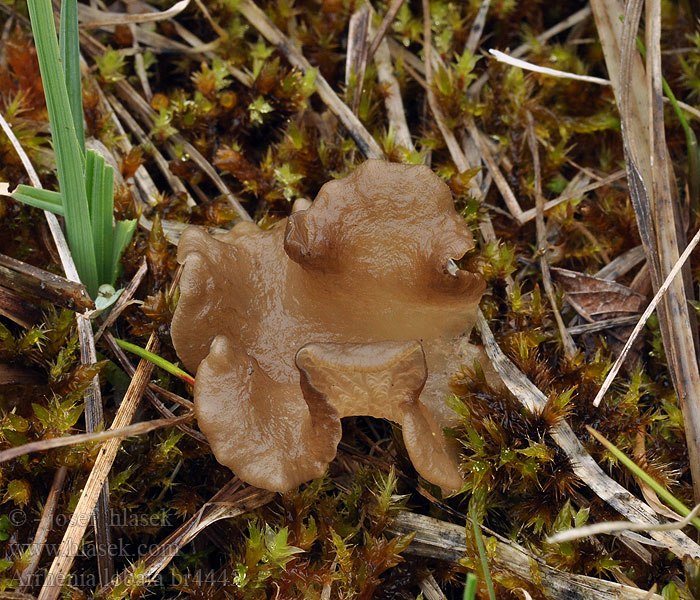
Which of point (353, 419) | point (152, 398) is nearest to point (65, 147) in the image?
point (152, 398)

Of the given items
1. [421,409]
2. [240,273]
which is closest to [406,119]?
[240,273]

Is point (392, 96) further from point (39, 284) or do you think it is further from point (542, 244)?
point (39, 284)

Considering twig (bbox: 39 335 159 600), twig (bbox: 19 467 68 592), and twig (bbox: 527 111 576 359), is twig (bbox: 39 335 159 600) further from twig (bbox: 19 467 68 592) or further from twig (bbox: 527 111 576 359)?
twig (bbox: 527 111 576 359)

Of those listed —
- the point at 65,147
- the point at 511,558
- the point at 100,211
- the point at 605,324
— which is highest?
the point at 65,147

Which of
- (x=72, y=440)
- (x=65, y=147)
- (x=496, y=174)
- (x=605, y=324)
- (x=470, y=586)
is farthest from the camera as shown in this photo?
(x=496, y=174)

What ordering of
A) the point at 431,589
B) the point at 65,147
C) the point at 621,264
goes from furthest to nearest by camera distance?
the point at 621,264 < the point at 431,589 < the point at 65,147

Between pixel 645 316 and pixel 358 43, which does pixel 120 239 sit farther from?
pixel 645 316

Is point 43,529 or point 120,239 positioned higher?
point 120,239

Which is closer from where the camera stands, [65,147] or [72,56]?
[65,147]
